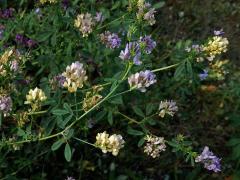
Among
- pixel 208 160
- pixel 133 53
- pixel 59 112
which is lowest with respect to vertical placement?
pixel 208 160

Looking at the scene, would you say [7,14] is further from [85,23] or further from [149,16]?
[149,16]

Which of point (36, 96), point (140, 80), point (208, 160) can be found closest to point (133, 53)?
point (140, 80)

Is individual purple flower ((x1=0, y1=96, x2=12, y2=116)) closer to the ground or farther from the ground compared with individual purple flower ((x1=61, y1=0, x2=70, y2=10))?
closer to the ground

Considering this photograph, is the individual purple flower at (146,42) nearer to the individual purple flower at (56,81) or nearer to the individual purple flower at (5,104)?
the individual purple flower at (56,81)

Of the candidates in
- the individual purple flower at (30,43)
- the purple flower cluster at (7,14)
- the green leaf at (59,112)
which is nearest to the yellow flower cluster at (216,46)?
the green leaf at (59,112)

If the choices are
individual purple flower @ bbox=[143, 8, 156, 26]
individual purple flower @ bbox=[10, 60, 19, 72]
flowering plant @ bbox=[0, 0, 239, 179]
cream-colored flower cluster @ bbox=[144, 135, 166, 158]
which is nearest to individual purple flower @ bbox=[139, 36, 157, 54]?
flowering plant @ bbox=[0, 0, 239, 179]

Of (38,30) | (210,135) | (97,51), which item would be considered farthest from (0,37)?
(210,135)

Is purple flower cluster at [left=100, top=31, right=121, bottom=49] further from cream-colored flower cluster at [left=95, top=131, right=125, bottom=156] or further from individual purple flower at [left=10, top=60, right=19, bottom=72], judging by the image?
cream-colored flower cluster at [left=95, top=131, right=125, bottom=156]

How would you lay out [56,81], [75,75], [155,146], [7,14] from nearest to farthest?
[75,75], [155,146], [56,81], [7,14]

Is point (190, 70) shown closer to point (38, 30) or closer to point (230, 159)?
point (38, 30)

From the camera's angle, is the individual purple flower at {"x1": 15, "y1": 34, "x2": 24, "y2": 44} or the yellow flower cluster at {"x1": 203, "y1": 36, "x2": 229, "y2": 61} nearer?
the yellow flower cluster at {"x1": 203, "y1": 36, "x2": 229, "y2": 61}

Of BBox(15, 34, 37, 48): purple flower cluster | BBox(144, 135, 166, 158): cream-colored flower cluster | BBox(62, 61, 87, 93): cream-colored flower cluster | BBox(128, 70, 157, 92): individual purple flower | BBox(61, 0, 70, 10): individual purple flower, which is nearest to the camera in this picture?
BBox(62, 61, 87, 93): cream-colored flower cluster
